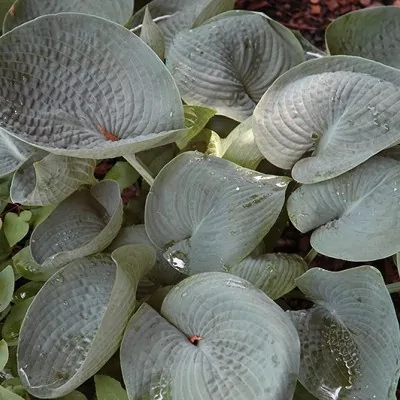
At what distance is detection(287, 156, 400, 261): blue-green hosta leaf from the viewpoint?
77 cm

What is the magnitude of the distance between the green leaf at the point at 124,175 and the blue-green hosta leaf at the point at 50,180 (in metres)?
0.08

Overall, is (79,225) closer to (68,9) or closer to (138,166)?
(138,166)

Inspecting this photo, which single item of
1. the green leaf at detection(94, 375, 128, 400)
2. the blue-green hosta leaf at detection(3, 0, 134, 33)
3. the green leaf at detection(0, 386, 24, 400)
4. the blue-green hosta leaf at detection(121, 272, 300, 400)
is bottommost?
the green leaf at detection(94, 375, 128, 400)

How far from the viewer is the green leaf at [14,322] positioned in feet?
2.85

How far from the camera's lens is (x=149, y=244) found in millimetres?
892

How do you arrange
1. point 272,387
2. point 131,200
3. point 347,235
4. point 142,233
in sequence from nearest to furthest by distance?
point 272,387 < point 347,235 < point 142,233 < point 131,200

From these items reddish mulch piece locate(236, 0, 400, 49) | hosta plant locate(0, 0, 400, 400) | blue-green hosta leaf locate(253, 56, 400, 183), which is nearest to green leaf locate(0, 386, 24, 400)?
hosta plant locate(0, 0, 400, 400)

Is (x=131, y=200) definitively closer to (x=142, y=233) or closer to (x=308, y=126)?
(x=142, y=233)

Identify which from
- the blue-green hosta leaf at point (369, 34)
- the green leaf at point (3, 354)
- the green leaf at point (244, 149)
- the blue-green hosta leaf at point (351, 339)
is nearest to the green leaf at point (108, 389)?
the green leaf at point (3, 354)

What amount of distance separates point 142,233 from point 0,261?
0.70 ft

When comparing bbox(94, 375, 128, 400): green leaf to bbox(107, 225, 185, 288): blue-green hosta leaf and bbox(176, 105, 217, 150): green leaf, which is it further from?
bbox(176, 105, 217, 150): green leaf

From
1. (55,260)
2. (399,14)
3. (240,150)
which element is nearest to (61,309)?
(55,260)

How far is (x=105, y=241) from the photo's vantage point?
33.7 inches

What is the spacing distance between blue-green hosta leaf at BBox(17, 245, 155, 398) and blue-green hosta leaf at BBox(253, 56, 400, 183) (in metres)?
0.21
